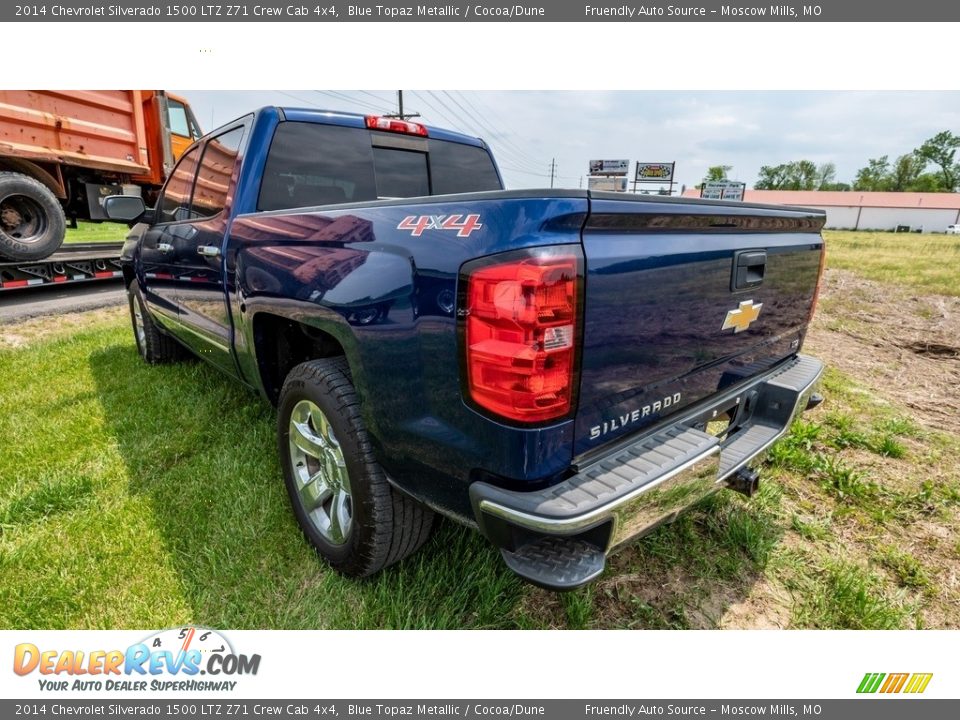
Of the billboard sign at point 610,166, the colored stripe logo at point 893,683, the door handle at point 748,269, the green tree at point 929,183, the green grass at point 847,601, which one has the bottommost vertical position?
the colored stripe logo at point 893,683

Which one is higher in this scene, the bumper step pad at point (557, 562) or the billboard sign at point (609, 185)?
the billboard sign at point (609, 185)

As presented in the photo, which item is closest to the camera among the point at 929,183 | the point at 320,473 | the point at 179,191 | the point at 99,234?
the point at 320,473

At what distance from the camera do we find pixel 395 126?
315cm

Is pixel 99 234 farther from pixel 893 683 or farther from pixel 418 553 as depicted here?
pixel 893 683

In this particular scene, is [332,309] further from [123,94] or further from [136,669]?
[123,94]

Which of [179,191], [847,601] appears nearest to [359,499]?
[847,601]

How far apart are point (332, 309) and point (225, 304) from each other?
1.23 metres

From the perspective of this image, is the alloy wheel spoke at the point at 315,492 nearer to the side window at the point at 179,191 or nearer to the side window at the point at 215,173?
the side window at the point at 215,173

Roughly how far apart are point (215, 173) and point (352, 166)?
877 millimetres

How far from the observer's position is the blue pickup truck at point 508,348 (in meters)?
1.42

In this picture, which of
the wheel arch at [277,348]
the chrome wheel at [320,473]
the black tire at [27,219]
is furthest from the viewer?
the black tire at [27,219]

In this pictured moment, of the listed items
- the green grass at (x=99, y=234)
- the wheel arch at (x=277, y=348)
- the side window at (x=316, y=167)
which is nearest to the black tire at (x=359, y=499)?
the wheel arch at (x=277, y=348)

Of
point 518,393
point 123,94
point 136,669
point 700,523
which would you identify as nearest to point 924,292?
point 700,523

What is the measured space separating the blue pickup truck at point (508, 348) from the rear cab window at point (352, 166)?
0.06 ft
